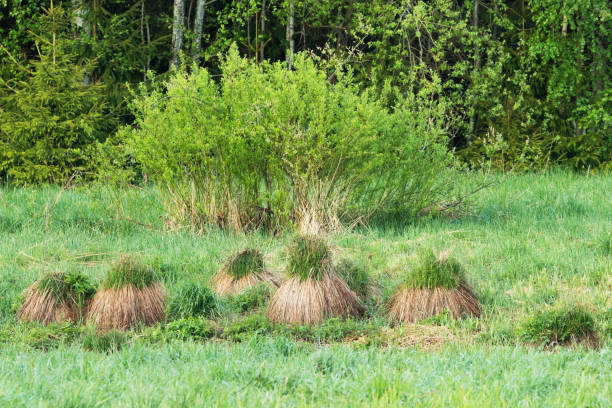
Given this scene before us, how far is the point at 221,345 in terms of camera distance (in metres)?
5.32

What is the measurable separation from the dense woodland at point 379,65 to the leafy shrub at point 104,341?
29.1ft

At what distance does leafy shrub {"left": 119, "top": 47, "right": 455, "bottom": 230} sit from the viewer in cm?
956

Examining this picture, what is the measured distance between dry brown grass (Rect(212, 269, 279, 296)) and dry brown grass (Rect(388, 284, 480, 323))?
3.92 ft

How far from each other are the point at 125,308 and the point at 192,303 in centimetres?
54

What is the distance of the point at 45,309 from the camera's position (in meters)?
6.36

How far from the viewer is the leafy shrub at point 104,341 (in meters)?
5.43

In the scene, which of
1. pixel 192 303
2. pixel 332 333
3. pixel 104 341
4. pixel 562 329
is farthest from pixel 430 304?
pixel 104 341

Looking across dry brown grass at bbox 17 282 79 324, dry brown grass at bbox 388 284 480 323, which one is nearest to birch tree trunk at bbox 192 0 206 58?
dry brown grass at bbox 17 282 79 324

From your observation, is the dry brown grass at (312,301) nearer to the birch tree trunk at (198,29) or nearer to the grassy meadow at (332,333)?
the grassy meadow at (332,333)

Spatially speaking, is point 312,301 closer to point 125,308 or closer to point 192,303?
point 192,303

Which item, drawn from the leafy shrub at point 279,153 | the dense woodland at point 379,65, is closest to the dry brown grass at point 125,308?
the leafy shrub at point 279,153

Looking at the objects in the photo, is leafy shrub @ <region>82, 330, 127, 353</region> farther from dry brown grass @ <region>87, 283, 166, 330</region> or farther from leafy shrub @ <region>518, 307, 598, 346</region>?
leafy shrub @ <region>518, 307, 598, 346</region>

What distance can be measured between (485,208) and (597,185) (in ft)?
10.4

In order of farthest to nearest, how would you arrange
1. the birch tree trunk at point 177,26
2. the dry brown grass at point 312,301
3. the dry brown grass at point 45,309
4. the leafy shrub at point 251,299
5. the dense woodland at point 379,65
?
the birch tree trunk at point 177,26
the dense woodland at point 379,65
the leafy shrub at point 251,299
the dry brown grass at point 45,309
the dry brown grass at point 312,301
